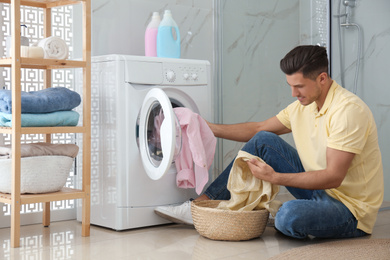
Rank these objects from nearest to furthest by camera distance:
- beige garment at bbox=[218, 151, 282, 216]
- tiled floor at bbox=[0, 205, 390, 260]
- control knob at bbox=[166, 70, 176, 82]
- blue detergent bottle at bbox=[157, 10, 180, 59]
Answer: tiled floor at bbox=[0, 205, 390, 260], beige garment at bbox=[218, 151, 282, 216], control knob at bbox=[166, 70, 176, 82], blue detergent bottle at bbox=[157, 10, 180, 59]

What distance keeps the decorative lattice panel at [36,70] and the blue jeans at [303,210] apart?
41.7 inches

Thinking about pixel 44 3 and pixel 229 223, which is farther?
pixel 44 3

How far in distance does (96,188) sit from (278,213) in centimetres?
92

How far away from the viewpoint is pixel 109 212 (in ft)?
8.85

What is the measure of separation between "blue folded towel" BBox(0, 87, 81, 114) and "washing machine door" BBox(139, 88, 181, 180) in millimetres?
341

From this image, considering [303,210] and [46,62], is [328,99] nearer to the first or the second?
[303,210]

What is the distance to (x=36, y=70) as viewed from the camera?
2871 millimetres

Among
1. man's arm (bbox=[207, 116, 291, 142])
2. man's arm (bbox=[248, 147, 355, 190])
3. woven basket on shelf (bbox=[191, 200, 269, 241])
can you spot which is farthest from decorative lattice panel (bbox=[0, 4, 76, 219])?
man's arm (bbox=[248, 147, 355, 190])

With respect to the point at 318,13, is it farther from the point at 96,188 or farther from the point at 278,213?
the point at 96,188

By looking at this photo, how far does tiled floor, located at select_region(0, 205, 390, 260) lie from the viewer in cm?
219

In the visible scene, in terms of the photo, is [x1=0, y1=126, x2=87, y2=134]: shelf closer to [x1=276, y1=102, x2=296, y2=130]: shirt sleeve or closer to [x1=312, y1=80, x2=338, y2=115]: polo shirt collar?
[x1=276, y1=102, x2=296, y2=130]: shirt sleeve

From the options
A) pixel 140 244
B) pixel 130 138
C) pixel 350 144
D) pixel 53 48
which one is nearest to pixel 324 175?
pixel 350 144

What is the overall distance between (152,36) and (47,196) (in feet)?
3.37

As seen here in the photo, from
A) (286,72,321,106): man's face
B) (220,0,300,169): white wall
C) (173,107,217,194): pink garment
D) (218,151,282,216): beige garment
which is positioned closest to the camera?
(286,72,321,106): man's face
